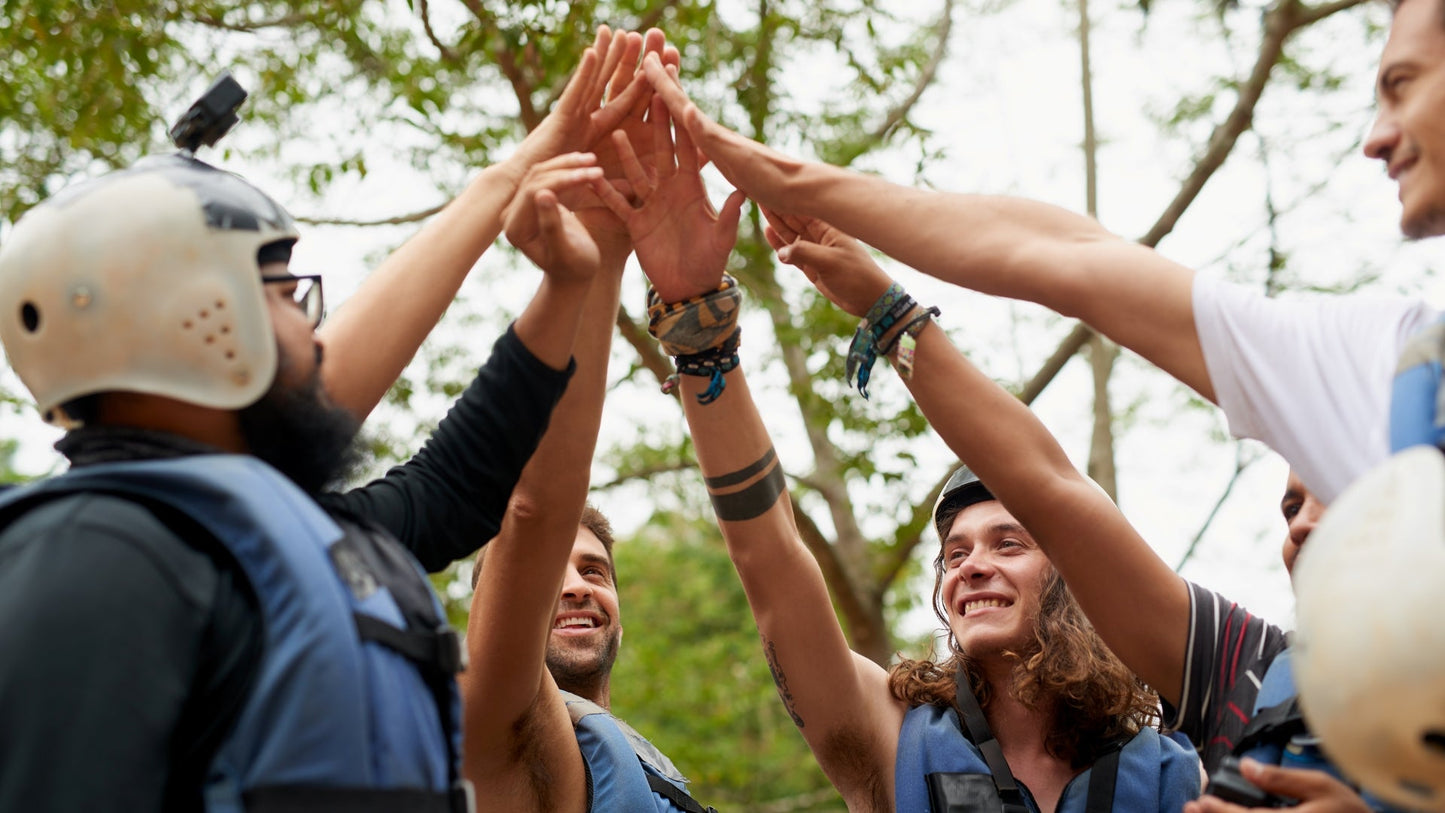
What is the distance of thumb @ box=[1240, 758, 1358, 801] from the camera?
91.8 inches

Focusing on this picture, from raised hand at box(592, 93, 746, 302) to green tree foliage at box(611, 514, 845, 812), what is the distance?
9.31m

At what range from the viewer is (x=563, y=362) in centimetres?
289

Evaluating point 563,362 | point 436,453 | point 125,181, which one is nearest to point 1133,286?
point 563,362

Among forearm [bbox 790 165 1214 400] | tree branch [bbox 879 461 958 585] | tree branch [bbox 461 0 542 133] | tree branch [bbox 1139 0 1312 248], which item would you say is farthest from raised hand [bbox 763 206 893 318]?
tree branch [bbox 1139 0 1312 248]

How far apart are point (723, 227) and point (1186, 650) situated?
5.68 ft

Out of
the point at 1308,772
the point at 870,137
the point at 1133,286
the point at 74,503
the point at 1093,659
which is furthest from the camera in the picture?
the point at 870,137

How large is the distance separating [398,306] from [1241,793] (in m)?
2.02

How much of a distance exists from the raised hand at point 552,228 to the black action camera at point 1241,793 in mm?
1731

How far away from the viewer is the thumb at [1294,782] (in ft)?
7.65

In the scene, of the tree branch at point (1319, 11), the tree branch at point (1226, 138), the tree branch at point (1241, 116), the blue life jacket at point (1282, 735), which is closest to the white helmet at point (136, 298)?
the blue life jacket at point (1282, 735)

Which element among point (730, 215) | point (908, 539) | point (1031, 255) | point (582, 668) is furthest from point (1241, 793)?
point (908, 539)

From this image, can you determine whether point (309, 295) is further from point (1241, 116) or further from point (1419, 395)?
point (1241, 116)

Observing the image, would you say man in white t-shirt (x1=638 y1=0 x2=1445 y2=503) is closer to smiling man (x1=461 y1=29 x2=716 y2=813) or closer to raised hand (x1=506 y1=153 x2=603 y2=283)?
raised hand (x1=506 y1=153 x2=603 y2=283)

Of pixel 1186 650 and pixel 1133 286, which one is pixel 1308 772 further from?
pixel 1133 286
